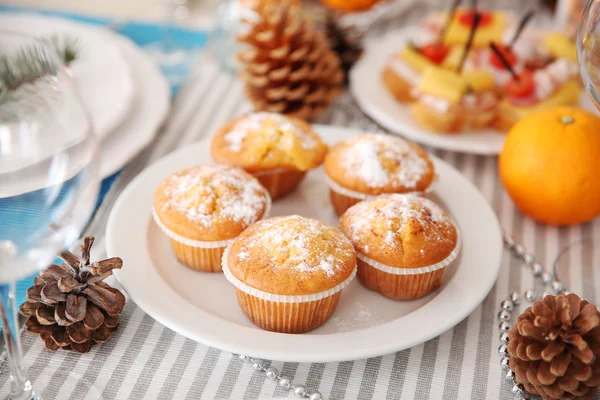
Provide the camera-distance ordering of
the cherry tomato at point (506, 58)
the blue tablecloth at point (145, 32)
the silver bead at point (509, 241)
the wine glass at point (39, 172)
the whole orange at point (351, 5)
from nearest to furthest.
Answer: the wine glass at point (39, 172) → the silver bead at point (509, 241) → the cherry tomato at point (506, 58) → the whole orange at point (351, 5) → the blue tablecloth at point (145, 32)

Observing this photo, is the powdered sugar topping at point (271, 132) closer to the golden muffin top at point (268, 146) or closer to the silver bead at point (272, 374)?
the golden muffin top at point (268, 146)

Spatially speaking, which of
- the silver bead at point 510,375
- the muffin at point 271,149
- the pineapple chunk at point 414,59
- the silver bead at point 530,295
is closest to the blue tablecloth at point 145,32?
the pineapple chunk at point 414,59

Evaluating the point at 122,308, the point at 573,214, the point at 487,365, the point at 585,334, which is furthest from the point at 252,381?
the point at 573,214

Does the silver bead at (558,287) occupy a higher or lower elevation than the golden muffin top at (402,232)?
lower

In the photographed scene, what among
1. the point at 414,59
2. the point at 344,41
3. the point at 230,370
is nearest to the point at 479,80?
the point at 414,59

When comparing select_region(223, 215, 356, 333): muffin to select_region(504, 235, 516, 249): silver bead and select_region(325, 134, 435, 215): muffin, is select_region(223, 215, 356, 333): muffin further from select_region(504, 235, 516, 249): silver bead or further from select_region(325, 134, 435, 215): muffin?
select_region(504, 235, 516, 249): silver bead

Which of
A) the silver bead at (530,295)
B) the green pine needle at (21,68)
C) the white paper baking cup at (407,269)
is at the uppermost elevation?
the green pine needle at (21,68)
